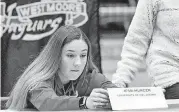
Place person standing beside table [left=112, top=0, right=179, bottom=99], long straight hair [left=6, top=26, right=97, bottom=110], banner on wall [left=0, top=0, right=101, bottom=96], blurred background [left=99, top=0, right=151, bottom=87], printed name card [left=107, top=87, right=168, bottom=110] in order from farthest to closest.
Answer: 1. blurred background [left=99, top=0, right=151, bottom=87]
2. banner on wall [left=0, top=0, right=101, bottom=96]
3. person standing beside table [left=112, top=0, right=179, bottom=99]
4. long straight hair [left=6, top=26, right=97, bottom=110]
5. printed name card [left=107, top=87, right=168, bottom=110]

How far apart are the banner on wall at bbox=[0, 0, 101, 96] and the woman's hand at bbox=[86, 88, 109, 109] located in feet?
3.62

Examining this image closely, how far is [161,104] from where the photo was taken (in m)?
0.95

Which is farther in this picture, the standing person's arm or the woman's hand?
the standing person's arm

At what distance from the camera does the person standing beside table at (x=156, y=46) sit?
1260 mm

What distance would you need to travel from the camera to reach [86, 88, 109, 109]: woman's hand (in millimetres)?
942

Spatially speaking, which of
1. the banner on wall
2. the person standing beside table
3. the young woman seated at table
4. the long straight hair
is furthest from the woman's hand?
the banner on wall

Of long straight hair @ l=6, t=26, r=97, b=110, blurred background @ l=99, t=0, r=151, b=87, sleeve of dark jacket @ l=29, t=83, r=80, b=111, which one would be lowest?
blurred background @ l=99, t=0, r=151, b=87

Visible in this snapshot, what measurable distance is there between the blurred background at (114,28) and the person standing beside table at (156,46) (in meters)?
0.99

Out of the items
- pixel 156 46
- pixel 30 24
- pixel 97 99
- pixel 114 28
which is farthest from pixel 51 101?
pixel 114 28

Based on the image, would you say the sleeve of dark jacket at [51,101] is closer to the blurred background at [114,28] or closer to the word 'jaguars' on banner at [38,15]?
the word 'jaguars' on banner at [38,15]

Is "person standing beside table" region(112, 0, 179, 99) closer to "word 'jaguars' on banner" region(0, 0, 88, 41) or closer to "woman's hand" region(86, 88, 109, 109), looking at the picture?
"woman's hand" region(86, 88, 109, 109)

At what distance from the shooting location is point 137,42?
52.8 inches

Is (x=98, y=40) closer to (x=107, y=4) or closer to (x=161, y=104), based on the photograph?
(x=107, y=4)

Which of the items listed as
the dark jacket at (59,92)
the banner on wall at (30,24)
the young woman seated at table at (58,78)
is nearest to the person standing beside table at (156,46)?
the dark jacket at (59,92)
